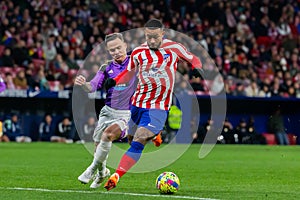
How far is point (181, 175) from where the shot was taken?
14.1m

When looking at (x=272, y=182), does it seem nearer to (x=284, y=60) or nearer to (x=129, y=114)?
(x=129, y=114)

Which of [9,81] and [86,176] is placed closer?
[86,176]

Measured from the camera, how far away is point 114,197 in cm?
992

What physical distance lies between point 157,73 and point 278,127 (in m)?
17.5

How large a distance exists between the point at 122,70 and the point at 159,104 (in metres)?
1.01

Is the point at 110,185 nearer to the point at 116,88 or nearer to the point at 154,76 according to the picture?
the point at 154,76

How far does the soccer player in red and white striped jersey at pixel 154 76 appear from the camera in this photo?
10.9 meters

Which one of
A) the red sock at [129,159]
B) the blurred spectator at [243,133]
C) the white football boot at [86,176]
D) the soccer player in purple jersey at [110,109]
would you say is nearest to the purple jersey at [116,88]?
the soccer player in purple jersey at [110,109]

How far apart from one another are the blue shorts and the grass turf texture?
0.87 m

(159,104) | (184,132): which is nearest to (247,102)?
(184,132)

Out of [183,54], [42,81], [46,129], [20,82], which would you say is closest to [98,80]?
[183,54]

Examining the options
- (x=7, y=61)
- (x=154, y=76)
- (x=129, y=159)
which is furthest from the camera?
(x=7, y=61)

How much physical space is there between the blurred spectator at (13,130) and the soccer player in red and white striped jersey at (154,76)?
15206 mm

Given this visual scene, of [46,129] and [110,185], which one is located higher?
[110,185]
